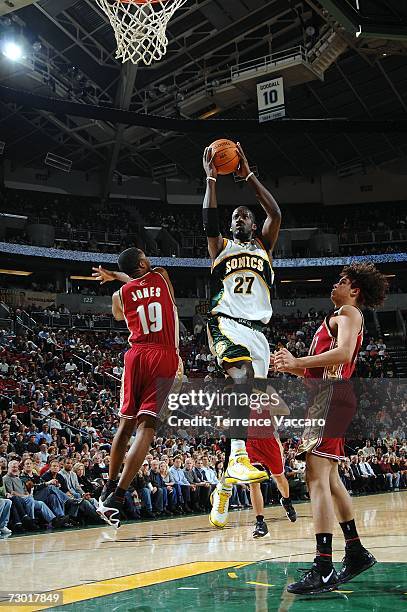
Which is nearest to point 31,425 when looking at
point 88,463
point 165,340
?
point 88,463

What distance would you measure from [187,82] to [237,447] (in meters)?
22.2

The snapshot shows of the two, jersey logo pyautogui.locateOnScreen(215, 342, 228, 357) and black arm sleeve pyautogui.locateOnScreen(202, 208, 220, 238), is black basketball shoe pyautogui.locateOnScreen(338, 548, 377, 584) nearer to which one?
jersey logo pyautogui.locateOnScreen(215, 342, 228, 357)

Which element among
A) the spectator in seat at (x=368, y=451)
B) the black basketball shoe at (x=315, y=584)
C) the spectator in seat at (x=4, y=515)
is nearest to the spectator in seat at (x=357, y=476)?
the spectator in seat at (x=368, y=451)

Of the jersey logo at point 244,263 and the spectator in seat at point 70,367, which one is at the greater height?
the spectator in seat at point 70,367

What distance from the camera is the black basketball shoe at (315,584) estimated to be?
450 centimetres

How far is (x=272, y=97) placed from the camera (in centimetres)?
2181

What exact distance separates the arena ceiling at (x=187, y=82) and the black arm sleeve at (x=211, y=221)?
15.3m

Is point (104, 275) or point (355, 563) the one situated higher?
point (104, 275)

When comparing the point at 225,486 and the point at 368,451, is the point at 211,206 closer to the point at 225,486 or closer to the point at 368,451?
the point at 225,486

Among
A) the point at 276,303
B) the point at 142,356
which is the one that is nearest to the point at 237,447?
the point at 142,356

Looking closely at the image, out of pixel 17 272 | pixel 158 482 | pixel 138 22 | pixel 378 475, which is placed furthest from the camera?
pixel 17 272

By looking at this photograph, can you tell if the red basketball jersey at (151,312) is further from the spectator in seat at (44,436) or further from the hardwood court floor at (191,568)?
the spectator in seat at (44,436)

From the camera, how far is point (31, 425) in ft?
46.9

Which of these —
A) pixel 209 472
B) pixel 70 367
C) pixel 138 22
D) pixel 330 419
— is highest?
pixel 138 22
